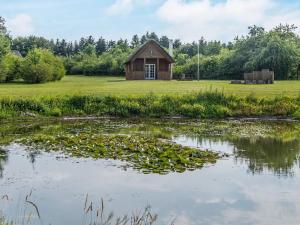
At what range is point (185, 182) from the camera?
11273 millimetres

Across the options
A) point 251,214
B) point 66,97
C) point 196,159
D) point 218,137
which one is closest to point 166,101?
point 66,97

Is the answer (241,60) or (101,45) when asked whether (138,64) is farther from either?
(101,45)

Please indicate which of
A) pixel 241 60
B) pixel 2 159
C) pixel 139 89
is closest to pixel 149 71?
pixel 241 60

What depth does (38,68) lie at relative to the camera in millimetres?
42094

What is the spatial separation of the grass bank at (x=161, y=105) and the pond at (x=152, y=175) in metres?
4.25

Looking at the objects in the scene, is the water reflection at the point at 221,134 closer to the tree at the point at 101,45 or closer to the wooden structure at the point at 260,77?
the wooden structure at the point at 260,77

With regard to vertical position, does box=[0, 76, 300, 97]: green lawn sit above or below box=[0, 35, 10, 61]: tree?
below

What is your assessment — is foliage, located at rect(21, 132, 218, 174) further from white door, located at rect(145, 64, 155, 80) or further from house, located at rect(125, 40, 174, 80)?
white door, located at rect(145, 64, 155, 80)

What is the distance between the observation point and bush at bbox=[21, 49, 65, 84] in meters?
42.1

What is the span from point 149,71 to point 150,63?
76cm

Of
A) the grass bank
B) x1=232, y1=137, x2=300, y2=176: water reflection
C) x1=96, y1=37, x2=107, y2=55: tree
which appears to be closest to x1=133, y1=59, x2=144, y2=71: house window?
the grass bank

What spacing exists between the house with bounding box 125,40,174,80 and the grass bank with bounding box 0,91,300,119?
21.9 m

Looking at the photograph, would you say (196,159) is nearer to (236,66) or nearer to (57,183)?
(57,183)

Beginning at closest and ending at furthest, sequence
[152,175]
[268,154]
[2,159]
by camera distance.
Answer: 1. [152,175]
2. [2,159]
3. [268,154]
